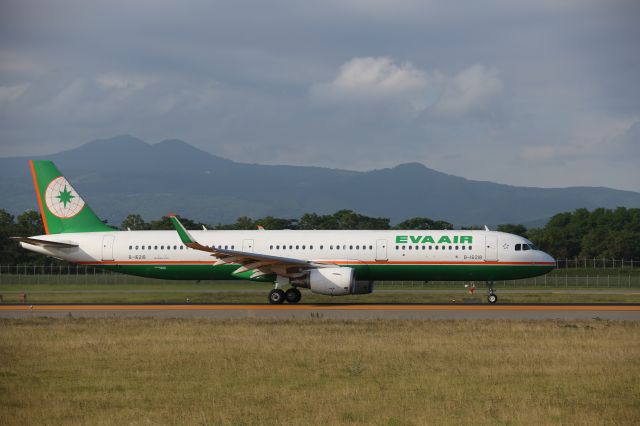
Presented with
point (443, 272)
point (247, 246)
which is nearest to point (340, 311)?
point (443, 272)

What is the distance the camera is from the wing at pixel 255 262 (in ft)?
128

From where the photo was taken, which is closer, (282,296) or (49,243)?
(282,296)

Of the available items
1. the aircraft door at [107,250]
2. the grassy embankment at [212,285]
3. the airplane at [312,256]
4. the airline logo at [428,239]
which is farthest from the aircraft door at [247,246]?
the grassy embankment at [212,285]

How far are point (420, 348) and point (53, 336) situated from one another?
11.7m

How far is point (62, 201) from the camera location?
45625mm

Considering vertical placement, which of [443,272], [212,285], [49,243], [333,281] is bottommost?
[212,285]

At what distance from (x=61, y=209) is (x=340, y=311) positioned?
1845 centimetres

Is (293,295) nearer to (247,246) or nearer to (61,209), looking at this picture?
(247,246)

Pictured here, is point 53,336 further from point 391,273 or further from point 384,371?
point 391,273

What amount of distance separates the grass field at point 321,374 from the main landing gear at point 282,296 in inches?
450

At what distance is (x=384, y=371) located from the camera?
1952cm

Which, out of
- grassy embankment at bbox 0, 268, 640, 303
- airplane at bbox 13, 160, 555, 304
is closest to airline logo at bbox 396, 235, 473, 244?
airplane at bbox 13, 160, 555, 304

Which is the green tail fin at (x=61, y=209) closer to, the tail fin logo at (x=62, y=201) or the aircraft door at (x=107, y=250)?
the tail fin logo at (x=62, y=201)

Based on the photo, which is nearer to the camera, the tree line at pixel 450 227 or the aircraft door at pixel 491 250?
the aircraft door at pixel 491 250
